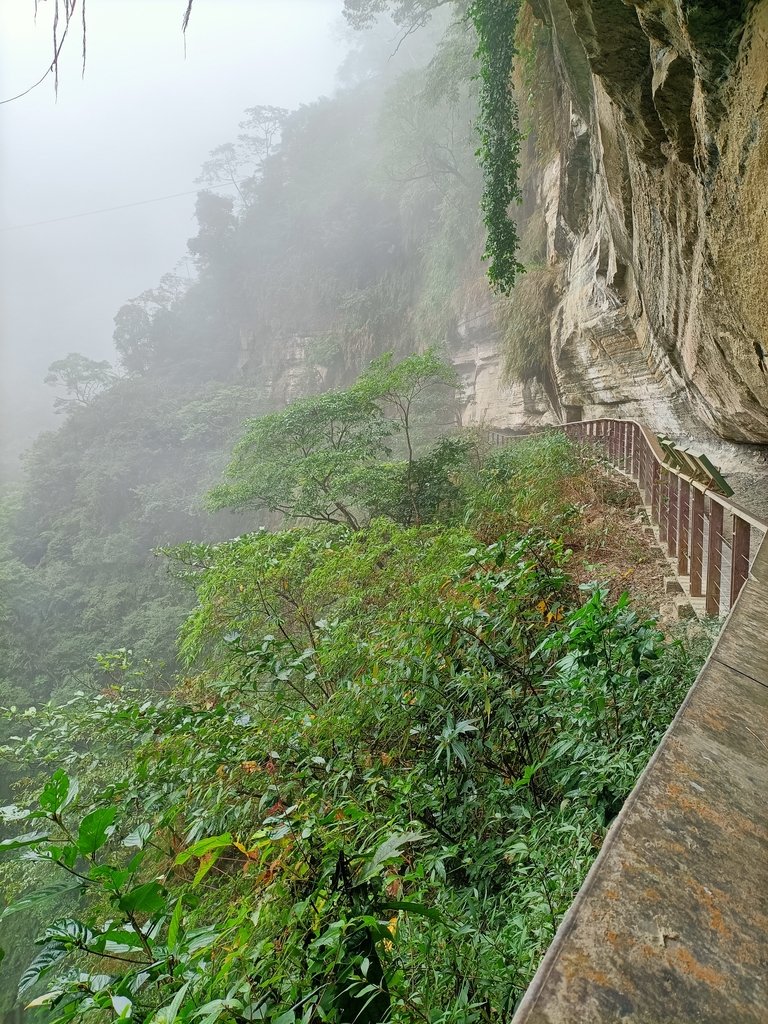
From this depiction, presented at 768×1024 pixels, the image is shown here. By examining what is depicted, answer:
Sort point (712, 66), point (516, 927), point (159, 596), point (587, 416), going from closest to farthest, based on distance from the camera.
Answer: point (516, 927) → point (712, 66) → point (587, 416) → point (159, 596)

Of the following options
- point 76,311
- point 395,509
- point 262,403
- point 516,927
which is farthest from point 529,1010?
point 76,311

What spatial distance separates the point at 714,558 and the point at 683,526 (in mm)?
956

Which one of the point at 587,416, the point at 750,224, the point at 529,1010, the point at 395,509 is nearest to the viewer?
the point at 529,1010

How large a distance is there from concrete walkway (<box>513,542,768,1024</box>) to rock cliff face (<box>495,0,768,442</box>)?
269 centimetres

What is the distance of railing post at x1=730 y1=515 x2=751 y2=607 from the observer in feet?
9.29

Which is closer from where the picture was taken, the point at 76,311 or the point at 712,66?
the point at 712,66

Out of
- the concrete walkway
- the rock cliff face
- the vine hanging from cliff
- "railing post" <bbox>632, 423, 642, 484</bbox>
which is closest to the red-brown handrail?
"railing post" <bbox>632, 423, 642, 484</bbox>

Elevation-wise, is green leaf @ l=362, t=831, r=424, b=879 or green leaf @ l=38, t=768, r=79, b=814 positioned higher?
green leaf @ l=38, t=768, r=79, b=814

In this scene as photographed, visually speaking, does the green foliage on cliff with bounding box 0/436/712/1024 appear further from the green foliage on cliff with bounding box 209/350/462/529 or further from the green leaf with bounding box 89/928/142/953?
the green foliage on cliff with bounding box 209/350/462/529

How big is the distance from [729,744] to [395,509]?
8454 millimetres

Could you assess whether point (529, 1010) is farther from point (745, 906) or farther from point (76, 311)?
point (76, 311)

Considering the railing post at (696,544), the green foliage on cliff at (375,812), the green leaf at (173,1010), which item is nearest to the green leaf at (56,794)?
the green foliage on cliff at (375,812)

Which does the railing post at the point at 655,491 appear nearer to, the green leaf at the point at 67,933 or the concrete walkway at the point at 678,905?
the concrete walkway at the point at 678,905

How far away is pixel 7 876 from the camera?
6105mm
